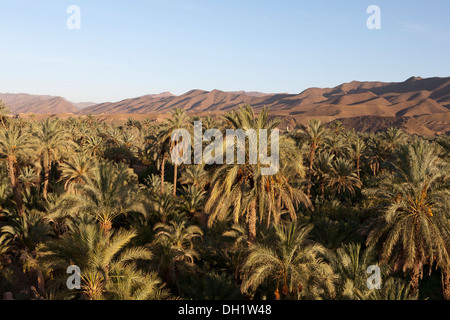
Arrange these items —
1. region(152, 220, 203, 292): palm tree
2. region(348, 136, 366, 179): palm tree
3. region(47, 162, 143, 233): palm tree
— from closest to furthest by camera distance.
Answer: region(152, 220, 203, 292): palm tree < region(47, 162, 143, 233): palm tree < region(348, 136, 366, 179): palm tree

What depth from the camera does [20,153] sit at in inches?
946

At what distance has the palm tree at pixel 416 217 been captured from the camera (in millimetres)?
13766

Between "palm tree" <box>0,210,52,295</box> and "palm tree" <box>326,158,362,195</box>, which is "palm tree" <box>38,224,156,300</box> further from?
"palm tree" <box>326,158,362,195</box>

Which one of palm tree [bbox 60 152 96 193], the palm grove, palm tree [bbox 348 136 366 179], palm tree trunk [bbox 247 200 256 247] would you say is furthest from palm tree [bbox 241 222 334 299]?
palm tree [bbox 348 136 366 179]

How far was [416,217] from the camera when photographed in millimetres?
14320

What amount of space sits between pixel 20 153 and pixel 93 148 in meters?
16.4

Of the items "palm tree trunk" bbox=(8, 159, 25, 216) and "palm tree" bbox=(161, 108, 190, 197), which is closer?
"palm tree trunk" bbox=(8, 159, 25, 216)

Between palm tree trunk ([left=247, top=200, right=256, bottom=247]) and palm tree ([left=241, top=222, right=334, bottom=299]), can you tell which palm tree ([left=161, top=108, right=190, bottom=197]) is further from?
palm tree ([left=241, top=222, right=334, bottom=299])

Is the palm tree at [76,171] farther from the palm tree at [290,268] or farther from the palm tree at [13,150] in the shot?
the palm tree at [290,268]

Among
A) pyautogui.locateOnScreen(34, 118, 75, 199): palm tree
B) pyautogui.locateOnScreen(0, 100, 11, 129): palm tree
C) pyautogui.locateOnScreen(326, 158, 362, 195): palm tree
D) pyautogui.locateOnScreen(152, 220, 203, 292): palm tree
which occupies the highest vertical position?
pyautogui.locateOnScreen(0, 100, 11, 129): palm tree

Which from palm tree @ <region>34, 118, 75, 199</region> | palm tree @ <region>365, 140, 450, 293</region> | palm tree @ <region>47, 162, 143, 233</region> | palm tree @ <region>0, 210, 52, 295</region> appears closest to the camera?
palm tree @ <region>365, 140, 450, 293</region>

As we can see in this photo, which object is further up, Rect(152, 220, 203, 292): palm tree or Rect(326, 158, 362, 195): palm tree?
Rect(326, 158, 362, 195): palm tree

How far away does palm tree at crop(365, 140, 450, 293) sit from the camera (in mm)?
13766

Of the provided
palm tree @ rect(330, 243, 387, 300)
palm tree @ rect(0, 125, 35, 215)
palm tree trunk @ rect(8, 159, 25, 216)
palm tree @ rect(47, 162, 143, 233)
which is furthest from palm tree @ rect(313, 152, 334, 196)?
palm tree trunk @ rect(8, 159, 25, 216)
